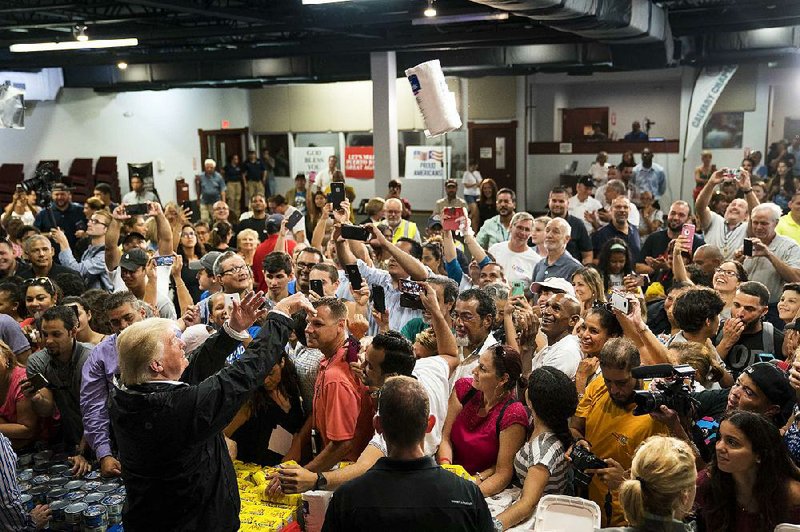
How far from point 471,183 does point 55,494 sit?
39.1 ft

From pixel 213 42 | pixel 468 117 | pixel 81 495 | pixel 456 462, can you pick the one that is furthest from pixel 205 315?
pixel 468 117

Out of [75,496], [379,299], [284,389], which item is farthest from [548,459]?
[75,496]

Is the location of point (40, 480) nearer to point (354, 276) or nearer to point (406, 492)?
point (354, 276)

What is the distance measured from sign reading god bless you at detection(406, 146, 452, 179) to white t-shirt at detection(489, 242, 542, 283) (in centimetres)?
883

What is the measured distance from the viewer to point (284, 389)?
3705mm

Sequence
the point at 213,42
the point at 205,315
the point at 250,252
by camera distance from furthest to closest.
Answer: the point at 213,42, the point at 250,252, the point at 205,315

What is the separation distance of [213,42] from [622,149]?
807cm

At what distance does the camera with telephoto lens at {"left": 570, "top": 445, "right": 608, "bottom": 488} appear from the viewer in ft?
9.46

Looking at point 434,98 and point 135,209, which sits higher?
point 434,98

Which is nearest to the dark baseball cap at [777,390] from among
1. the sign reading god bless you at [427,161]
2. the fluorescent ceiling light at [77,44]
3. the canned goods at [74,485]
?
the canned goods at [74,485]

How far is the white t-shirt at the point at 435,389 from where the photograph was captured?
10.8ft

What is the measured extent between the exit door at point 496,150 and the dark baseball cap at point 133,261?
453 inches

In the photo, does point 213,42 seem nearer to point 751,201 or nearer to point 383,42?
point 383,42

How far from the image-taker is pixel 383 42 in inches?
428
